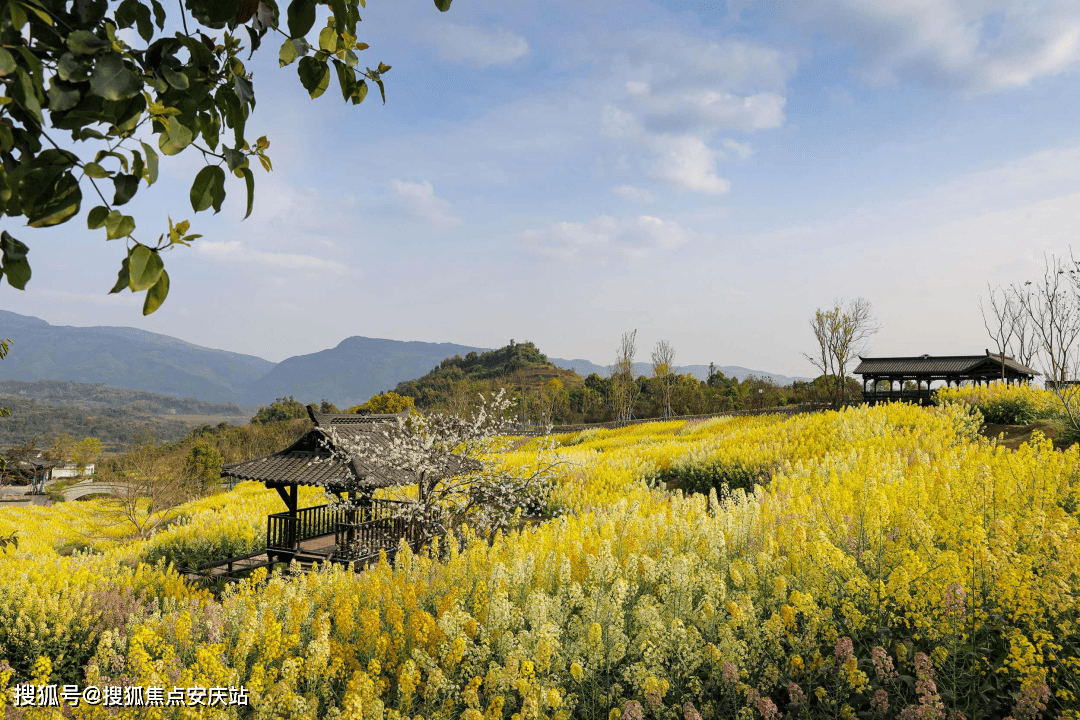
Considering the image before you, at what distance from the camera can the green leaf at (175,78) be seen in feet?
4.20

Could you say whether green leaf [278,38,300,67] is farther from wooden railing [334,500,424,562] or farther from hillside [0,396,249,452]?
hillside [0,396,249,452]

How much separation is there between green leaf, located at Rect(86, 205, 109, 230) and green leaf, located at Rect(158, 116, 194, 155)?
0.67ft

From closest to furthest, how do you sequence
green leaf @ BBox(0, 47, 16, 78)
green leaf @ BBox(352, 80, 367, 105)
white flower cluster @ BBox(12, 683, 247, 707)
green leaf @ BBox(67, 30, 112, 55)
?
green leaf @ BBox(0, 47, 16, 78) → green leaf @ BBox(67, 30, 112, 55) → green leaf @ BBox(352, 80, 367, 105) → white flower cluster @ BBox(12, 683, 247, 707)

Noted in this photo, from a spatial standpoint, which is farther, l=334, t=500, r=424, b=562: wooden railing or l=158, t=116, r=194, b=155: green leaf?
l=334, t=500, r=424, b=562: wooden railing

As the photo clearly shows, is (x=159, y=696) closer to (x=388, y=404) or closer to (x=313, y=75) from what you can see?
(x=313, y=75)

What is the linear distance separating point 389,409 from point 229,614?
42.5 m

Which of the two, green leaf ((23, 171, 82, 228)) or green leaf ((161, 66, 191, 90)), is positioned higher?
green leaf ((161, 66, 191, 90))

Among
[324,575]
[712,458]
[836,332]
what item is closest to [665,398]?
[836,332]

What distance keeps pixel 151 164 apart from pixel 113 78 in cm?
17

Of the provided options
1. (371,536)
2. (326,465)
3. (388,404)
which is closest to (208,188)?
(326,465)

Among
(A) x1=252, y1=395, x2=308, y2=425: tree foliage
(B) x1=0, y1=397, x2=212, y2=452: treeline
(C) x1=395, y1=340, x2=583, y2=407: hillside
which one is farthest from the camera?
(B) x1=0, y1=397, x2=212, y2=452: treeline

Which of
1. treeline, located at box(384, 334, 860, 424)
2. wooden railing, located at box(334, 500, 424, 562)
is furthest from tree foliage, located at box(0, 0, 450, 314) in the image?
treeline, located at box(384, 334, 860, 424)

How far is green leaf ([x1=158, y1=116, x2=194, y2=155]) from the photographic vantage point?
1.25 metres

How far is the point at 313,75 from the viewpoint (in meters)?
1.70
